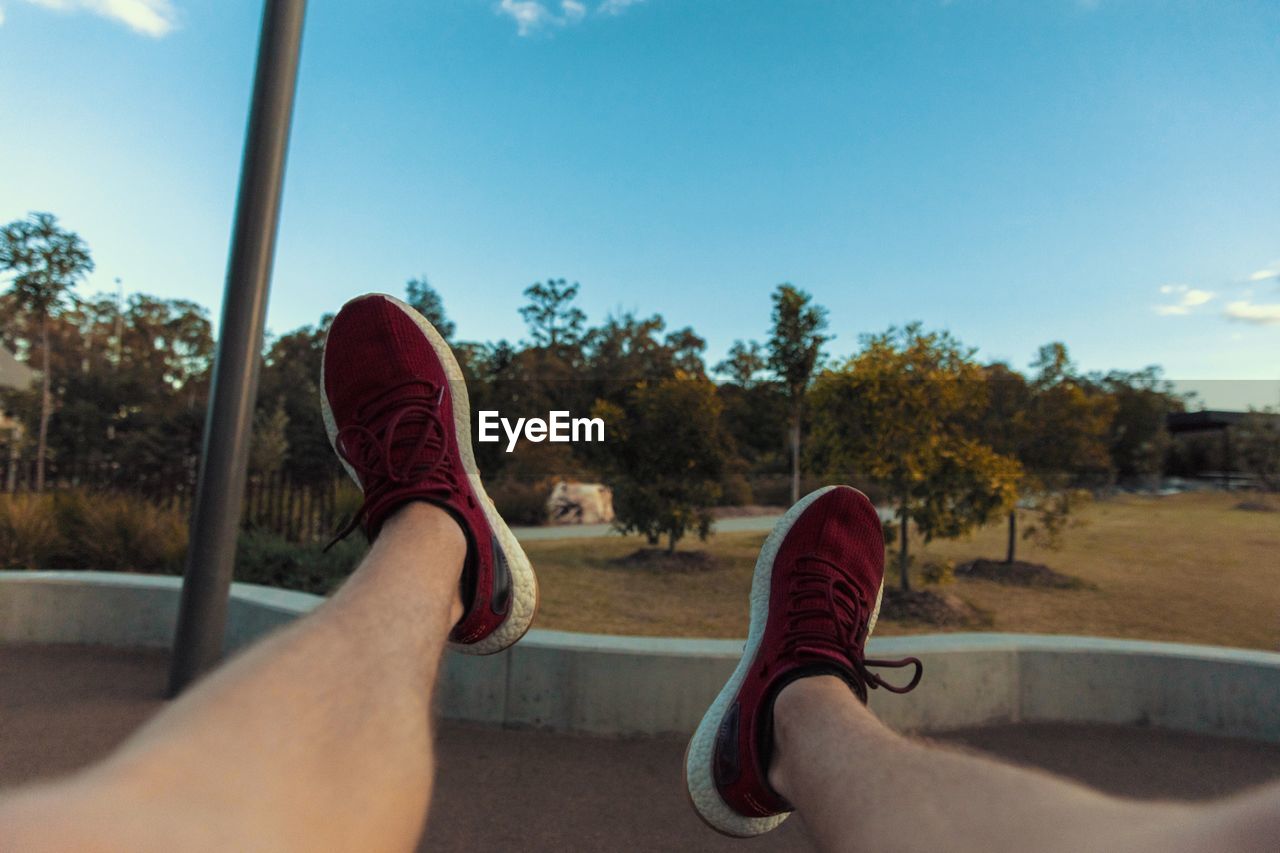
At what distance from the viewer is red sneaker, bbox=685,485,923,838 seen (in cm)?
136

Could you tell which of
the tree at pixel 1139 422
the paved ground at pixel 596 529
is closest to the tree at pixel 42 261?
the paved ground at pixel 596 529

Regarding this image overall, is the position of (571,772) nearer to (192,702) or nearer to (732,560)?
(192,702)

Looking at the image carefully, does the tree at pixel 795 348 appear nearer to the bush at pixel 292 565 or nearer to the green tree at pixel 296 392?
the bush at pixel 292 565

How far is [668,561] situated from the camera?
210 inches

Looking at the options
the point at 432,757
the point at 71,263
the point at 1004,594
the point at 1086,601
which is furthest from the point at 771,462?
the point at 71,263

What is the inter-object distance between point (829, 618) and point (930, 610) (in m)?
3.38

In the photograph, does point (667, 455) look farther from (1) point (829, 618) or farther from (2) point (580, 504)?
(1) point (829, 618)

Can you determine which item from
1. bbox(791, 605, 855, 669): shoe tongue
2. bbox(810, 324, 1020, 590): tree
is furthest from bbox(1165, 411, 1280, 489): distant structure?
bbox(791, 605, 855, 669): shoe tongue

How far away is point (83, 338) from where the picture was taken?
76.1 ft

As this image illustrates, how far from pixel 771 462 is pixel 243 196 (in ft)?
12.9

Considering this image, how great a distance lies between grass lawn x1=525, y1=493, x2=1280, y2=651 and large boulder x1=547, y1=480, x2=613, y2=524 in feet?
0.87

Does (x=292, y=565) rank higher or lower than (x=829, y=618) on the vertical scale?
lower

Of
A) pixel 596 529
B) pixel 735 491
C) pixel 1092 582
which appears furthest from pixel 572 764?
pixel 1092 582

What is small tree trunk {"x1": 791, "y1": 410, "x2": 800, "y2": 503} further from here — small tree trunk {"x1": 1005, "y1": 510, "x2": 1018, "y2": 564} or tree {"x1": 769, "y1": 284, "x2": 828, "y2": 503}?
small tree trunk {"x1": 1005, "y1": 510, "x2": 1018, "y2": 564}
